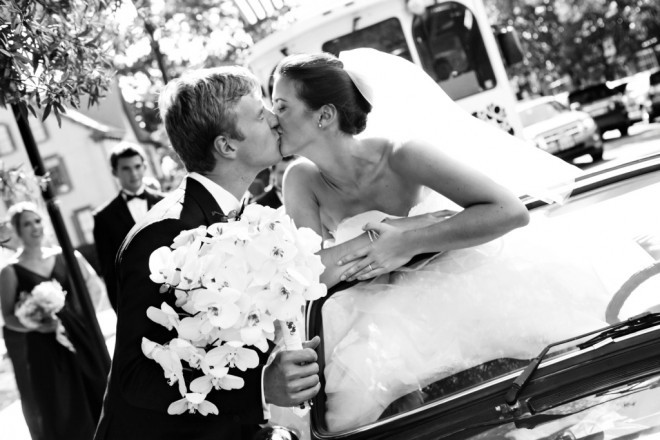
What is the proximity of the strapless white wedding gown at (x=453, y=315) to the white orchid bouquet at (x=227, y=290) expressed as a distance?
57cm

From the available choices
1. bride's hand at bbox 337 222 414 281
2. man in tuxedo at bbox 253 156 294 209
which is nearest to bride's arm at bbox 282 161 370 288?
bride's hand at bbox 337 222 414 281

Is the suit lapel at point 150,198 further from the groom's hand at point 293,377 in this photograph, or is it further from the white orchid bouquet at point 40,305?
the groom's hand at point 293,377

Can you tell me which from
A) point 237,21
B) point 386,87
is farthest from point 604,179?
point 237,21

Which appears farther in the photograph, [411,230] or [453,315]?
[411,230]

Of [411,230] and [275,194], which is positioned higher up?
[275,194]

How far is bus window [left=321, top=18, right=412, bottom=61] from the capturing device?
1013cm

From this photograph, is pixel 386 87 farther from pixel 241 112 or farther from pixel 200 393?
pixel 200 393

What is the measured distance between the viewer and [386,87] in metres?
3.58

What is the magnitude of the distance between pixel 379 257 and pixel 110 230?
488 centimetres

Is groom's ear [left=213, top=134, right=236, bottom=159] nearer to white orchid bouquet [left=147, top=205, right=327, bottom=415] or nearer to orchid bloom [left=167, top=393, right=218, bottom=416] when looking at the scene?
white orchid bouquet [left=147, top=205, right=327, bottom=415]

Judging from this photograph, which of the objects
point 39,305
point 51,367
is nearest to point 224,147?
point 39,305

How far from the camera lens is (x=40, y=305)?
19.9 feet

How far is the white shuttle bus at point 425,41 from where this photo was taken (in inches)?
395

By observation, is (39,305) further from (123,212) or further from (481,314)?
(481,314)
